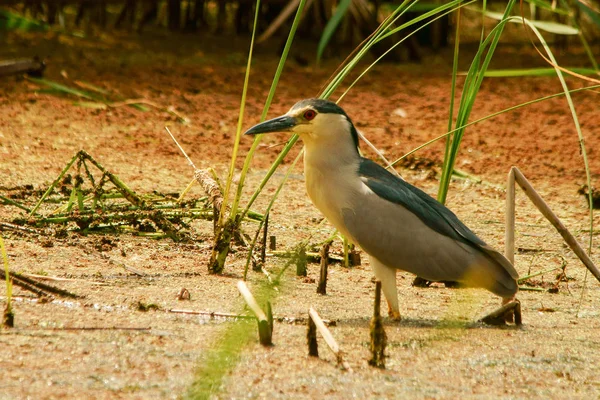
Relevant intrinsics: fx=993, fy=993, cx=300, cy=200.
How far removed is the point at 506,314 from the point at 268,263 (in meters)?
1.09

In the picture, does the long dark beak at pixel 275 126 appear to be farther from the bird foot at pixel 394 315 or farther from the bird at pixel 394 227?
the bird foot at pixel 394 315

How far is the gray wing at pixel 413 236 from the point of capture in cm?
369

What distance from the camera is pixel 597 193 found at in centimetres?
558

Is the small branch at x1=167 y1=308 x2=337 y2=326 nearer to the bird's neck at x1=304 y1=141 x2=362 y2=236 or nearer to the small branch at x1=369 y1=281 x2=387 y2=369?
the small branch at x1=369 y1=281 x2=387 y2=369

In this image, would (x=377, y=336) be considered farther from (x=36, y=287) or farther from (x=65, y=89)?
(x=65, y=89)

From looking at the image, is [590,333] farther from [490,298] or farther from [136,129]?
[136,129]

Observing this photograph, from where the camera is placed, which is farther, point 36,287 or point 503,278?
point 503,278

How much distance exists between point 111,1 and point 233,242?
16.9 feet

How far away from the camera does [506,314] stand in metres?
3.45

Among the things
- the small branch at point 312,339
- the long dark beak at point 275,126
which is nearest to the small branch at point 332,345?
the small branch at point 312,339

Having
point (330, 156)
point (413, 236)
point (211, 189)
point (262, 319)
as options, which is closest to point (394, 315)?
point (413, 236)

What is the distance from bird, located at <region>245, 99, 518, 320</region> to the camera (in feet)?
11.9

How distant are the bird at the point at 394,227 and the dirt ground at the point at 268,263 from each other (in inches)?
5.9

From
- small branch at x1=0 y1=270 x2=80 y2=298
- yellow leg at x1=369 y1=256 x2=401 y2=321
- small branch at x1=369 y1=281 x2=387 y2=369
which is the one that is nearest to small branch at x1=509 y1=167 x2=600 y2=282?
yellow leg at x1=369 y1=256 x2=401 y2=321
